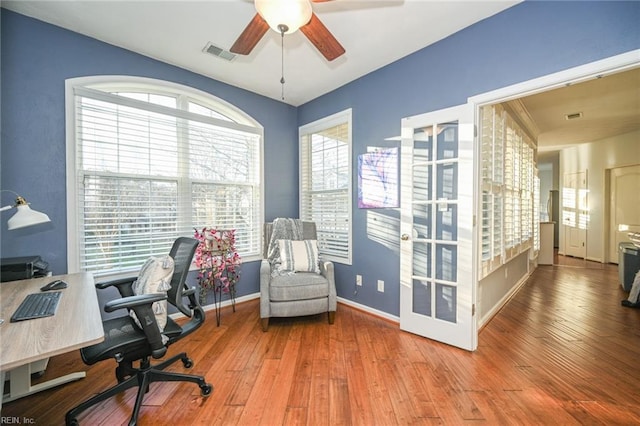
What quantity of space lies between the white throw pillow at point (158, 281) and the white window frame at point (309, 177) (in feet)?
7.01

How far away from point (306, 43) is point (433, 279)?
251cm

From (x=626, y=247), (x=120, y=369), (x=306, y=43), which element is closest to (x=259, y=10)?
(x=306, y=43)

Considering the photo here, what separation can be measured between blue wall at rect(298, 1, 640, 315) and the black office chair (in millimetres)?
1944

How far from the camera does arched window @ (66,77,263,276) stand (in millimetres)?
2424

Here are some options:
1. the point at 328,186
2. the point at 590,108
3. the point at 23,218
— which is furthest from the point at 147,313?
the point at 590,108

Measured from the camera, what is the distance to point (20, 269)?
1881mm

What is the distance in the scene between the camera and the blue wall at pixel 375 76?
1.81 m

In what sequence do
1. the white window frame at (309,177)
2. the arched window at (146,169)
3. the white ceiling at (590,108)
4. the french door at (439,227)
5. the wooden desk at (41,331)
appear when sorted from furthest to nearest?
the white window frame at (309,177), the white ceiling at (590,108), the arched window at (146,169), the french door at (439,227), the wooden desk at (41,331)

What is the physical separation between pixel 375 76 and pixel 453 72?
0.90m

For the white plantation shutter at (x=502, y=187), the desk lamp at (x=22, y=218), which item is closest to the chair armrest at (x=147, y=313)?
the desk lamp at (x=22, y=218)

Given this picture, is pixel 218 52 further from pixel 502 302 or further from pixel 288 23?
pixel 502 302

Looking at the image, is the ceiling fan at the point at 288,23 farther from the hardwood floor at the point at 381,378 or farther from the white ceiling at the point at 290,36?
the hardwood floor at the point at 381,378

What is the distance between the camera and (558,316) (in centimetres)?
302

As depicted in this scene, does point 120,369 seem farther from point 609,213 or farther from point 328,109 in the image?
point 609,213
